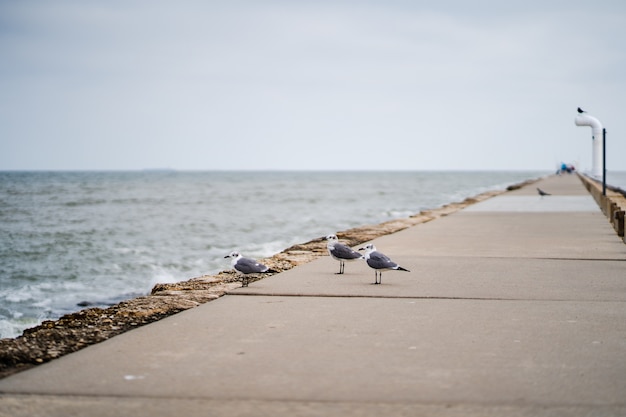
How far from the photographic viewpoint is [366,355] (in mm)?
5438

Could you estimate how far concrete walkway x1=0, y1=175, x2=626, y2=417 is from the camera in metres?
4.37

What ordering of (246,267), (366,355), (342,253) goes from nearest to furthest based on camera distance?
(366,355) → (246,267) → (342,253)

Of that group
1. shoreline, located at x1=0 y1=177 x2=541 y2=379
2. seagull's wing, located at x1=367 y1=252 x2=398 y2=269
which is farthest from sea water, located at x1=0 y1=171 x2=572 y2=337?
seagull's wing, located at x1=367 y1=252 x2=398 y2=269

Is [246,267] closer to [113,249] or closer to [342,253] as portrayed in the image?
[342,253]

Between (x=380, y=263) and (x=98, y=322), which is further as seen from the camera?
(x=380, y=263)

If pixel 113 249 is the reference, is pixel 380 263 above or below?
above

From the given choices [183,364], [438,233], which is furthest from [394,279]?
[438,233]

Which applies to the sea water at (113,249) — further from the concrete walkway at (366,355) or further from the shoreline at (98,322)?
the concrete walkway at (366,355)

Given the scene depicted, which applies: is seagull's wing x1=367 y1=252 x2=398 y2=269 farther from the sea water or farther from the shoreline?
the sea water

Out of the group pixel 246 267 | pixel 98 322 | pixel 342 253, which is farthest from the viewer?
pixel 342 253

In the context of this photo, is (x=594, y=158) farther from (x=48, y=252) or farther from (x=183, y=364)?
(x=183, y=364)

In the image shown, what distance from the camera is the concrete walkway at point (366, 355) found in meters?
4.37

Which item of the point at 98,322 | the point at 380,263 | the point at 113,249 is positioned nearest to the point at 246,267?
the point at 380,263

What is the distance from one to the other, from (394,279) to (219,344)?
3.87 m
